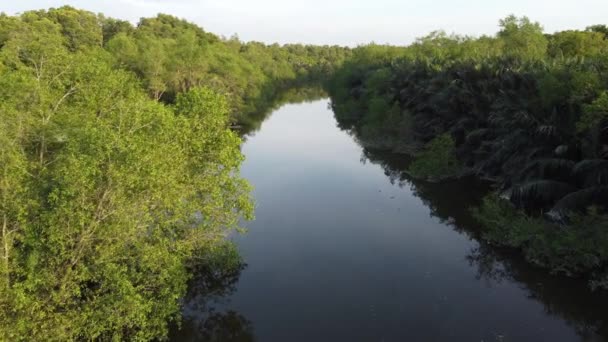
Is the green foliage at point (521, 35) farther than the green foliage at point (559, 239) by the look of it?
Yes

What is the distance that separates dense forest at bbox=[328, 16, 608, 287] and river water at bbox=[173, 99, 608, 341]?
1572 millimetres

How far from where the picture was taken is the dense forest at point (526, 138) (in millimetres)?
20109

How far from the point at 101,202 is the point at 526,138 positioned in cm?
2403

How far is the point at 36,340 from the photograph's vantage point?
12078mm

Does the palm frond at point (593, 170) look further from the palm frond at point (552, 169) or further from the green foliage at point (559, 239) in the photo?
the green foliage at point (559, 239)

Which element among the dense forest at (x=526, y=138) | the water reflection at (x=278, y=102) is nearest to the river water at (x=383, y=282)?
the dense forest at (x=526, y=138)

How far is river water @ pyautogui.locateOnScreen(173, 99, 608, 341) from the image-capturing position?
54.6 ft

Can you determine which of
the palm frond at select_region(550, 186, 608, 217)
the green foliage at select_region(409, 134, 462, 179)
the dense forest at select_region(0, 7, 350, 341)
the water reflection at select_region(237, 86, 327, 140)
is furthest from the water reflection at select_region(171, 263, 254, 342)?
the water reflection at select_region(237, 86, 327, 140)

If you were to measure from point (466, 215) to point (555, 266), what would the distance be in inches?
348

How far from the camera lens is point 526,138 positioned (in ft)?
89.9


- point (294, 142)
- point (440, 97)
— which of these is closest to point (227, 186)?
point (440, 97)

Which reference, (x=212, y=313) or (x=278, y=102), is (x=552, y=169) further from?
(x=278, y=102)

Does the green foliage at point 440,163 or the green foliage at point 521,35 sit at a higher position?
the green foliage at point 521,35

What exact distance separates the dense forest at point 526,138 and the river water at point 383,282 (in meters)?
1.57
